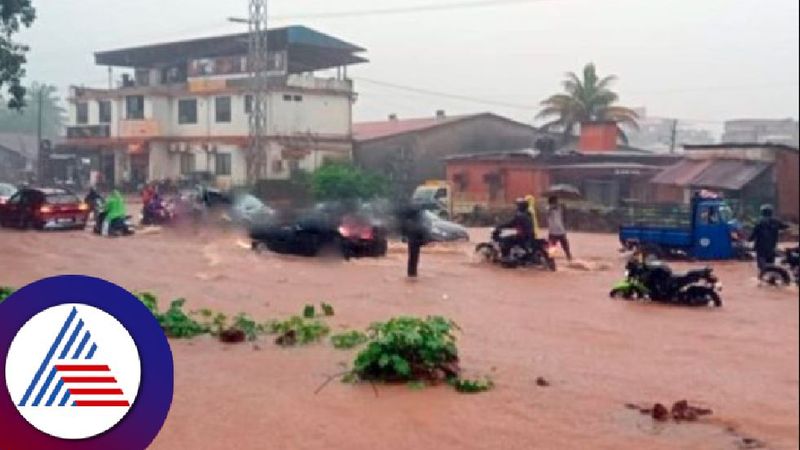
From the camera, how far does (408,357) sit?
15.5ft

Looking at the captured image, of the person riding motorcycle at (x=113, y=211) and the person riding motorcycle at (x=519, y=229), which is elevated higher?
the person riding motorcycle at (x=113, y=211)

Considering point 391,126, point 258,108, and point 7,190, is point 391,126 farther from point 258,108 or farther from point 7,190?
point 7,190

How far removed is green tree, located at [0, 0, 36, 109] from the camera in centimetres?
320

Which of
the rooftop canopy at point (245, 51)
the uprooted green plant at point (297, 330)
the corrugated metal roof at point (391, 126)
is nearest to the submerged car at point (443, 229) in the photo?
the uprooted green plant at point (297, 330)

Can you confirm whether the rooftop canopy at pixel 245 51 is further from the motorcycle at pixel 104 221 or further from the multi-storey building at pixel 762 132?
the multi-storey building at pixel 762 132

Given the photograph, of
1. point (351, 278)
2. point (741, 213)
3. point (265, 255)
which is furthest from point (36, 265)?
point (741, 213)

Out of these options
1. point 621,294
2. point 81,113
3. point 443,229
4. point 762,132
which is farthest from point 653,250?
point 81,113

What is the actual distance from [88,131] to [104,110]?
0.74 ft

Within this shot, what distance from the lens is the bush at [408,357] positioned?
468cm

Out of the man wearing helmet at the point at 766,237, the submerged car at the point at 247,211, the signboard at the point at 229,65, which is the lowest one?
the man wearing helmet at the point at 766,237

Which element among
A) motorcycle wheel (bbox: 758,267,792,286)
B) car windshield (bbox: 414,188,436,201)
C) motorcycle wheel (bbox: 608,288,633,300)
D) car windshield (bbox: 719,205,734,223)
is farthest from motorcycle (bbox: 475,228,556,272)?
car windshield (bbox: 414,188,436,201)

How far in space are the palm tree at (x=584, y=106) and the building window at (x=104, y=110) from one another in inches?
77.5

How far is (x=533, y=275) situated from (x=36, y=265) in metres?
6.24

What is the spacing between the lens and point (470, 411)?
4.20 meters
